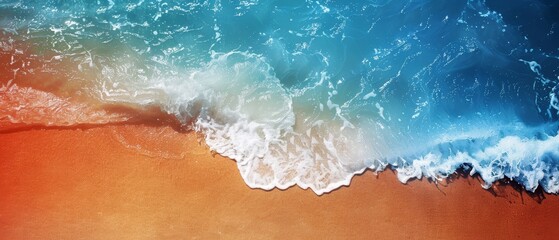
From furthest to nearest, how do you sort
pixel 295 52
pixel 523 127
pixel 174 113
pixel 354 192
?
pixel 295 52 < pixel 523 127 < pixel 174 113 < pixel 354 192

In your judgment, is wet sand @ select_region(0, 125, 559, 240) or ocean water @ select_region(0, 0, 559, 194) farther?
ocean water @ select_region(0, 0, 559, 194)

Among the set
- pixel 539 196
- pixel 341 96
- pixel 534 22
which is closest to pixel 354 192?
pixel 341 96

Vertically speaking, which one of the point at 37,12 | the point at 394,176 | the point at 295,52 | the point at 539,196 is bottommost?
the point at 539,196

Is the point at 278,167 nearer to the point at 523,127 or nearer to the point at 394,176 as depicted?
the point at 394,176

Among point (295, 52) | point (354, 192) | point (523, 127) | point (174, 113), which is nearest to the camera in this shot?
Result: point (354, 192)

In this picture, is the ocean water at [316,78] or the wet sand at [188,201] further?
the ocean water at [316,78]
